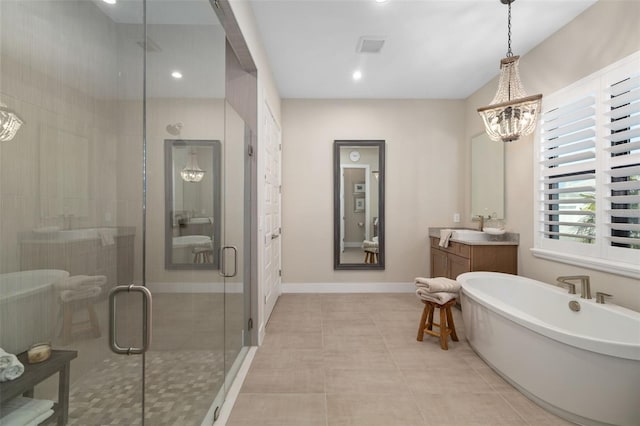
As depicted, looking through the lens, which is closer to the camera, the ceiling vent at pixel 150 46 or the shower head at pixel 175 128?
the ceiling vent at pixel 150 46

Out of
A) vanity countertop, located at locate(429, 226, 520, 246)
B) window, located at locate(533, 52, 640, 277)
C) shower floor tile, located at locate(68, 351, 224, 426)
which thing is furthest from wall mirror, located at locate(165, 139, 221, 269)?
vanity countertop, located at locate(429, 226, 520, 246)

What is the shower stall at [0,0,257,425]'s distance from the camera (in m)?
0.60

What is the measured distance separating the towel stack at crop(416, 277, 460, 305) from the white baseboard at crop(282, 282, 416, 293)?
1701mm

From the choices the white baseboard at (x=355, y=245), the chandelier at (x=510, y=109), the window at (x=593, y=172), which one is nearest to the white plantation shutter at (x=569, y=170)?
the window at (x=593, y=172)

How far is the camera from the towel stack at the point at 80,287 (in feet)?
2.29

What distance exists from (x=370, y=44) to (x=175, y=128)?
2.47m

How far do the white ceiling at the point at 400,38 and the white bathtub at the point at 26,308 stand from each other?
8.46ft

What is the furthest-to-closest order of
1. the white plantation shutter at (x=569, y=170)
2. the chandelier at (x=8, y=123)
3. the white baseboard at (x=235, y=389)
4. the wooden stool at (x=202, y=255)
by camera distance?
the white plantation shutter at (x=569, y=170) < the white baseboard at (x=235, y=389) < the wooden stool at (x=202, y=255) < the chandelier at (x=8, y=123)

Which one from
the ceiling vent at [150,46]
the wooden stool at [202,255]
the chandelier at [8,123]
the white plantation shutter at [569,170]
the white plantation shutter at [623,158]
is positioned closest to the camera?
the chandelier at [8,123]

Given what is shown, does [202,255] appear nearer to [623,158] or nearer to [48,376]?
[48,376]

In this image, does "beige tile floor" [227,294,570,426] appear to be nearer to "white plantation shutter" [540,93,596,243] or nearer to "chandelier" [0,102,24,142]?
"white plantation shutter" [540,93,596,243]

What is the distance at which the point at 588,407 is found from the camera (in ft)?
5.60

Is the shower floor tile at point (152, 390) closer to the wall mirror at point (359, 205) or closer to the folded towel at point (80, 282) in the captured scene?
the folded towel at point (80, 282)

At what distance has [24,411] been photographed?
2.00 feet
